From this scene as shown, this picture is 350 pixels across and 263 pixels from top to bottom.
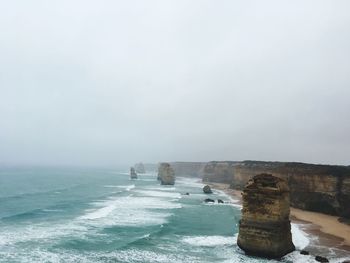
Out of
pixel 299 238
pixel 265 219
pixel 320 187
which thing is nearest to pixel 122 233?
pixel 265 219

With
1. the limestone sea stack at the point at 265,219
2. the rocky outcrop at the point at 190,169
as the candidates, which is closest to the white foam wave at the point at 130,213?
the limestone sea stack at the point at 265,219

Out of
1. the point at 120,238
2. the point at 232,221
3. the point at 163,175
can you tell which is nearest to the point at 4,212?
the point at 120,238

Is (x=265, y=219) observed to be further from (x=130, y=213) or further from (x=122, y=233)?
(x=130, y=213)

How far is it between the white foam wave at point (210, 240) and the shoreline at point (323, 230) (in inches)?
259

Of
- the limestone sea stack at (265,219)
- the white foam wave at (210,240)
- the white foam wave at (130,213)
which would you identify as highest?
the limestone sea stack at (265,219)

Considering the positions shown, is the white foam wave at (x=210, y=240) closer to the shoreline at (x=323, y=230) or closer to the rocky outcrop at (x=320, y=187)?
the shoreline at (x=323, y=230)

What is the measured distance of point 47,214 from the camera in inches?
1807

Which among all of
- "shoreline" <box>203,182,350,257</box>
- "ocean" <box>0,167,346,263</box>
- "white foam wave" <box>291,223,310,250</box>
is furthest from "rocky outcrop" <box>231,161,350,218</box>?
"white foam wave" <box>291,223,310,250</box>

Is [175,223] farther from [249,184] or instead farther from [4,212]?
[4,212]

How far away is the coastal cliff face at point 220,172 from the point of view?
11138cm

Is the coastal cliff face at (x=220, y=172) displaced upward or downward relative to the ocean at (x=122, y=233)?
upward

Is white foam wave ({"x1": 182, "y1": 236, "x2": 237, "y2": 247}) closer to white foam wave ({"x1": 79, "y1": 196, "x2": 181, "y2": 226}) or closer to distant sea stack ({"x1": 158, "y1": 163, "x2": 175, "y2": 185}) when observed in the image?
white foam wave ({"x1": 79, "y1": 196, "x2": 181, "y2": 226})

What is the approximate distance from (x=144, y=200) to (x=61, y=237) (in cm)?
2951

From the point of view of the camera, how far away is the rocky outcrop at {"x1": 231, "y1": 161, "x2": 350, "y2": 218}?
45.9 m
